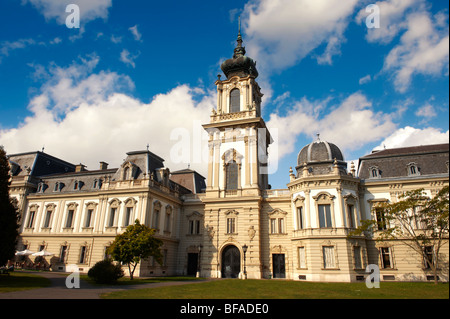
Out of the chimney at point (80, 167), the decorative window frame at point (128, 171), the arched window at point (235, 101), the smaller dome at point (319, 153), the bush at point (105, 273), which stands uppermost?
the arched window at point (235, 101)

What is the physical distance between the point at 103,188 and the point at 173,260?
1266 centimetres

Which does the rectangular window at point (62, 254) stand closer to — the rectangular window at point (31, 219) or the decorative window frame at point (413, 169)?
the rectangular window at point (31, 219)

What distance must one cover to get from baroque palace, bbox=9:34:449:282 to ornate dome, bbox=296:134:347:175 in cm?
13

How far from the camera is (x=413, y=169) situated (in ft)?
107

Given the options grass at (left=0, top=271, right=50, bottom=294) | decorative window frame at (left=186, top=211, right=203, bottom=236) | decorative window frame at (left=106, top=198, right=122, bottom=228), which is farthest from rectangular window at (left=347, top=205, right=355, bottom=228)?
grass at (left=0, top=271, right=50, bottom=294)

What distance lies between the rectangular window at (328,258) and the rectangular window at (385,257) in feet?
18.9

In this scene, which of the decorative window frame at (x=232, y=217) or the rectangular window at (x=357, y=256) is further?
the decorative window frame at (x=232, y=217)

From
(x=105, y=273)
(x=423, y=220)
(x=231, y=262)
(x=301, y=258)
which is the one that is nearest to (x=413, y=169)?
(x=423, y=220)

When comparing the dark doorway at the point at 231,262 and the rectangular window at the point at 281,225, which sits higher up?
the rectangular window at the point at 281,225

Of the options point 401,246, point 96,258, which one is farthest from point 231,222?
point 401,246

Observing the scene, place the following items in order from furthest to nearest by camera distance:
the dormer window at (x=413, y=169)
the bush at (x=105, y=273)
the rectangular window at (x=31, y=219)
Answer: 1. the rectangular window at (x=31, y=219)
2. the dormer window at (x=413, y=169)
3. the bush at (x=105, y=273)

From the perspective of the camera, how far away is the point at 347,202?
31.4m

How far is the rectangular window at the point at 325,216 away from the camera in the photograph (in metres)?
31.0

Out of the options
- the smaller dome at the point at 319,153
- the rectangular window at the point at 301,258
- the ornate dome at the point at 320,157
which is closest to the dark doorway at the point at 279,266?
the rectangular window at the point at 301,258
